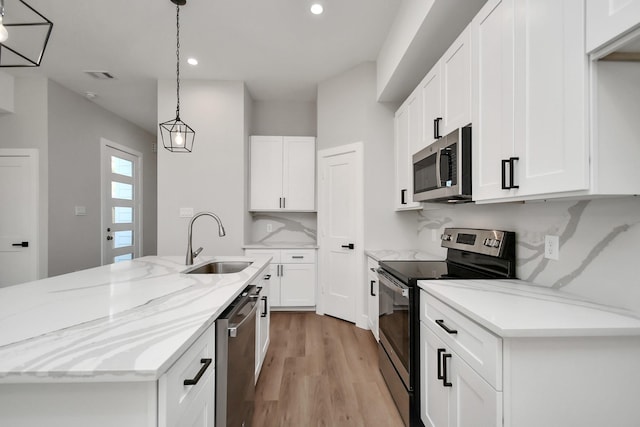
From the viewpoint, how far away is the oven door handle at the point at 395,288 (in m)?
1.66

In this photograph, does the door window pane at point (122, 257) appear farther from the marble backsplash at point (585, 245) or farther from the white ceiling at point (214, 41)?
the marble backsplash at point (585, 245)

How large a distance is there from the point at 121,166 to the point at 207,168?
2569mm

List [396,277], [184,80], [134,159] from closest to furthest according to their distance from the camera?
[396,277], [184,80], [134,159]

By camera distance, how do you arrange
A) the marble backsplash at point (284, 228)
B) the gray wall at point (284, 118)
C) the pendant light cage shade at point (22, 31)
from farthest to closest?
the gray wall at point (284, 118), the marble backsplash at point (284, 228), the pendant light cage shade at point (22, 31)

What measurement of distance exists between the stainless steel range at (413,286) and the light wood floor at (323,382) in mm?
165

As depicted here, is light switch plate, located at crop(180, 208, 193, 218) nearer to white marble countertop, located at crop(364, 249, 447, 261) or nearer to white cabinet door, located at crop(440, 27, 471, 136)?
white marble countertop, located at crop(364, 249, 447, 261)

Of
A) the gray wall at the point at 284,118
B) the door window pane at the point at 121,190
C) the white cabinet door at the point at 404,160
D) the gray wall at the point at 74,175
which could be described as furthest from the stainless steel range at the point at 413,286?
the door window pane at the point at 121,190

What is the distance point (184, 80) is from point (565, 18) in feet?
12.8

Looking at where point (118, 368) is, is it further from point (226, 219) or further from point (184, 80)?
point (184, 80)

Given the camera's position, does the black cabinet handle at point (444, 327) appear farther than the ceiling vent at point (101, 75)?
No

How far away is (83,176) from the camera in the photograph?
4.18 metres

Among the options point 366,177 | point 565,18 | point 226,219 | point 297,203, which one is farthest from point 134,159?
point 565,18

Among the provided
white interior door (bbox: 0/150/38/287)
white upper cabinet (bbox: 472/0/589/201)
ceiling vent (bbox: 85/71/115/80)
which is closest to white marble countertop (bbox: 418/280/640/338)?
white upper cabinet (bbox: 472/0/589/201)

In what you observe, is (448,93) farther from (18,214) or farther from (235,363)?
(18,214)
